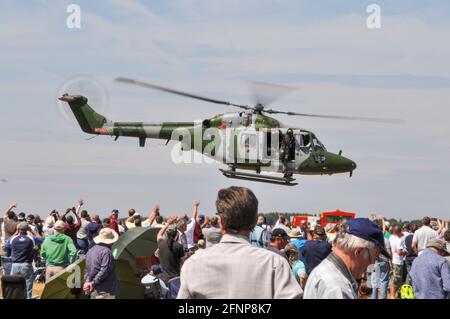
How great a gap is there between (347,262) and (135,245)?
8.18 meters

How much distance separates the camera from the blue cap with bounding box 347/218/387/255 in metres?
4.92

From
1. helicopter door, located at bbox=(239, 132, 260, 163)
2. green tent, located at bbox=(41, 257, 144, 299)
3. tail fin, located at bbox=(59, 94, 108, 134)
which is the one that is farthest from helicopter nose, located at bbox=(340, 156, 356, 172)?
green tent, located at bbox=(41, 257, 144, 299)

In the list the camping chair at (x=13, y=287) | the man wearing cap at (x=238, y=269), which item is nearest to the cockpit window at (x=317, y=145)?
the camping chair at (x=13, y=287)

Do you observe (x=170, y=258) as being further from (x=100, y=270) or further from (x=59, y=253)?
(x=59, y=253)

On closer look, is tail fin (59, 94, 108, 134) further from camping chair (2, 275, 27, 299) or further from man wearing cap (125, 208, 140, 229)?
camping chair (2, 275, 27, 299)

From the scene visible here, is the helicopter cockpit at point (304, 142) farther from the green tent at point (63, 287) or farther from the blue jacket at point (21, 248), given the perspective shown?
the green tent at point (63, 287)

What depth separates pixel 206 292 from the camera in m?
4.41

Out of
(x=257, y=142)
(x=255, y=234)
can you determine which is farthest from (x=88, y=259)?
(x=257, y=142)

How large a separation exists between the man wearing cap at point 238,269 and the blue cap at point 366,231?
690 mm

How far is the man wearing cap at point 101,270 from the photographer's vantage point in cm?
1048

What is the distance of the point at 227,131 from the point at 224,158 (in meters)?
0.85

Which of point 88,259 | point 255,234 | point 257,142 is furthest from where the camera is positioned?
point 257,142

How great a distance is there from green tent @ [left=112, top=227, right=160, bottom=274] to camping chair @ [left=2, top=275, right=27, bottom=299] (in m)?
3.33
